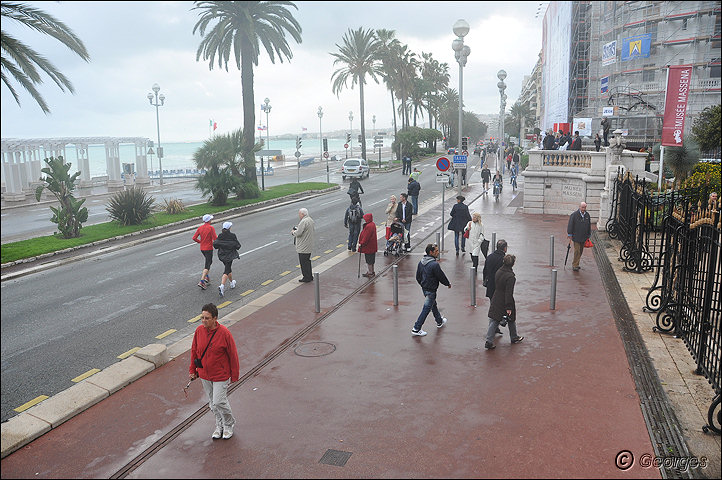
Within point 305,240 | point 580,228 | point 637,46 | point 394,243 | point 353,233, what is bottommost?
point 394,243

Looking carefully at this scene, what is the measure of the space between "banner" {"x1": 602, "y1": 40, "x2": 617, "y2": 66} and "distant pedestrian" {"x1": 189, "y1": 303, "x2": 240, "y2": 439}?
4924 centimetres

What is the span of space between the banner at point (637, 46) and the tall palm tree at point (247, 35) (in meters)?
26.9

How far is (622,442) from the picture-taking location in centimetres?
668

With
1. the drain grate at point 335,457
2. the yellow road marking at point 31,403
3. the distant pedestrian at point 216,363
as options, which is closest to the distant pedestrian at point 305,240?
the yellow road marking at point 31,403

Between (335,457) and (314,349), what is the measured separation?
3.51m

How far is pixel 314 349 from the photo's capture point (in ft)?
32.7

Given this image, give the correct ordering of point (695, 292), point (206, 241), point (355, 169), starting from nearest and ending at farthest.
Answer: point (695, 292) < point (206, 241) < point (355, 169)

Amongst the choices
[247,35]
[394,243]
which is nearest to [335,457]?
[394,243]

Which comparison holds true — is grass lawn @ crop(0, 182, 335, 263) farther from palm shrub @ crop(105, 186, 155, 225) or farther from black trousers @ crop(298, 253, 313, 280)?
black trousers @ crop(298, 253, 313, 280)

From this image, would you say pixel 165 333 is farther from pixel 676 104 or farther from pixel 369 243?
pixel 676 104

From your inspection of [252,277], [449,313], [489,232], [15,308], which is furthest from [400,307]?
[489,232]

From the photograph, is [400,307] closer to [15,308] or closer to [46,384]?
[46,384]

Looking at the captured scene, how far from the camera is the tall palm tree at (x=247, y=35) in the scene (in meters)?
34.2

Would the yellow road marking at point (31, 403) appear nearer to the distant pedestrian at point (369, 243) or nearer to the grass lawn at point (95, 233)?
the distant pedestrian at point (369, 243)
